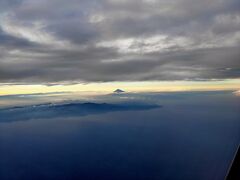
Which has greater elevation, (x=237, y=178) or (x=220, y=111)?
(x=237, y=178)

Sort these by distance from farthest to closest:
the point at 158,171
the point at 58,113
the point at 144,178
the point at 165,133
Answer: the point at 58,113
the point at 165,133
the point at 158,171
the point at 144,178

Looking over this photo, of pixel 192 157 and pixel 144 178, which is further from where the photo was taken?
pixel 192 157

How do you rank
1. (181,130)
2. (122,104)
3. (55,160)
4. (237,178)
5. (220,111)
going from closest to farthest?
(237,178) → (55,160) → (181,130) → (122,104) → (220,111)

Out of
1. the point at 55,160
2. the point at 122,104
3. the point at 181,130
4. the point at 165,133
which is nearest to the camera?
the point at 55,160

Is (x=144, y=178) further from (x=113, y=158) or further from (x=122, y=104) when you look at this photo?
(x=122, y=104)

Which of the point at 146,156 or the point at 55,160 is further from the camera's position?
the point at 146,156

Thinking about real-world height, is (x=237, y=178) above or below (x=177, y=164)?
above

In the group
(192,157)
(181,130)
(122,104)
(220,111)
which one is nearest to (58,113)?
(122,104)

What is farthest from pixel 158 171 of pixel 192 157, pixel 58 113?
pixel 58 113

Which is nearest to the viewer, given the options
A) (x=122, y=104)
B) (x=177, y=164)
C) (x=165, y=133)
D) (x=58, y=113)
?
(x=177, y=164)

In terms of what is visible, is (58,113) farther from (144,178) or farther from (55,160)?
(144,178)
